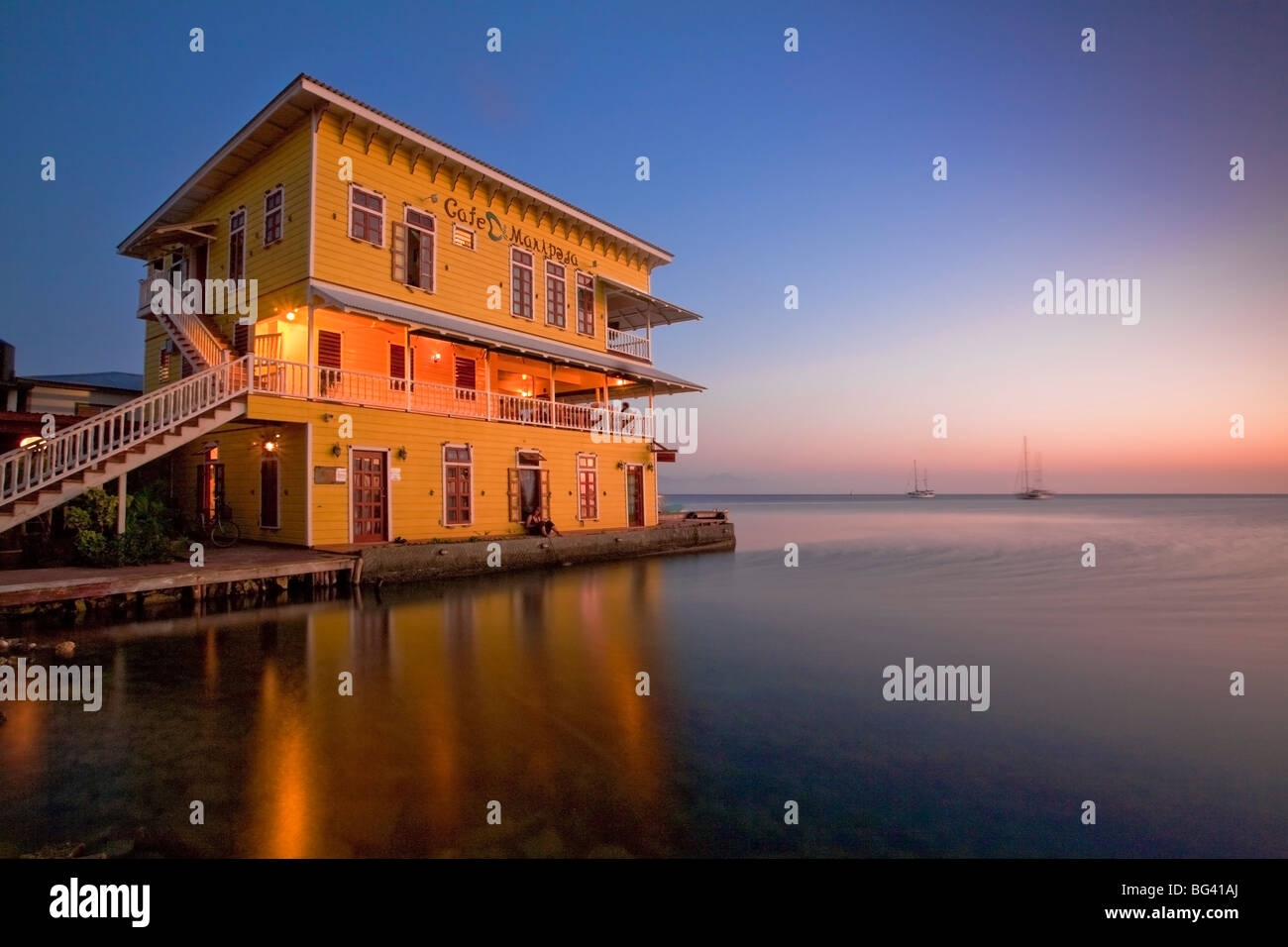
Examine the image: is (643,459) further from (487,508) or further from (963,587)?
(963,587)

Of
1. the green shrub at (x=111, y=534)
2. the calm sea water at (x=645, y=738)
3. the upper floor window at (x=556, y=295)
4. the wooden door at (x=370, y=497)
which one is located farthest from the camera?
the upper floor window at (x=556, y=295)

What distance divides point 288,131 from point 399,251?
3613 mm

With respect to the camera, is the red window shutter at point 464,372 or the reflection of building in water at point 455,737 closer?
the reflection of building in water at point 455,737

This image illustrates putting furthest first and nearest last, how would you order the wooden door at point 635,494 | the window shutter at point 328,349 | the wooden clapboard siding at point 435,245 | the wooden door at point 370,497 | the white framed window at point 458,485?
the wooden door at point 635,494 → the white framed window at point 458,485 → the window shutter at point 328,349 → the wooden clapboard siding at point 435,245 → the wooden door at point 370,497

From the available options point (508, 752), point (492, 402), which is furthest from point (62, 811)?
point (492, 402)

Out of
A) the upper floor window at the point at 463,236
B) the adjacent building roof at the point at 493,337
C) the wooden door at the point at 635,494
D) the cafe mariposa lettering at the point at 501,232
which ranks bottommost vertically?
the wooden door at the point at 635,494

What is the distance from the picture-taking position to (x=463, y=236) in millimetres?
18406

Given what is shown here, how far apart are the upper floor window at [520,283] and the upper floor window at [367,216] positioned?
4.21 meters

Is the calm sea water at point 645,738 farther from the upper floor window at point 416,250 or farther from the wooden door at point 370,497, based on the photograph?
the upper floor window at point 416,250

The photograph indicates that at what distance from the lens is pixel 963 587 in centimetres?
1834

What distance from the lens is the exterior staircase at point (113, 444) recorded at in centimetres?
1064

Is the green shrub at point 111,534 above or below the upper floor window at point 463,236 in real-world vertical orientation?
below

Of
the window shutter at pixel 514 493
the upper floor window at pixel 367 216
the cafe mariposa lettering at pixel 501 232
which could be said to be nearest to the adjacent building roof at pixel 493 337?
the upper floor window at pixel 367 216
